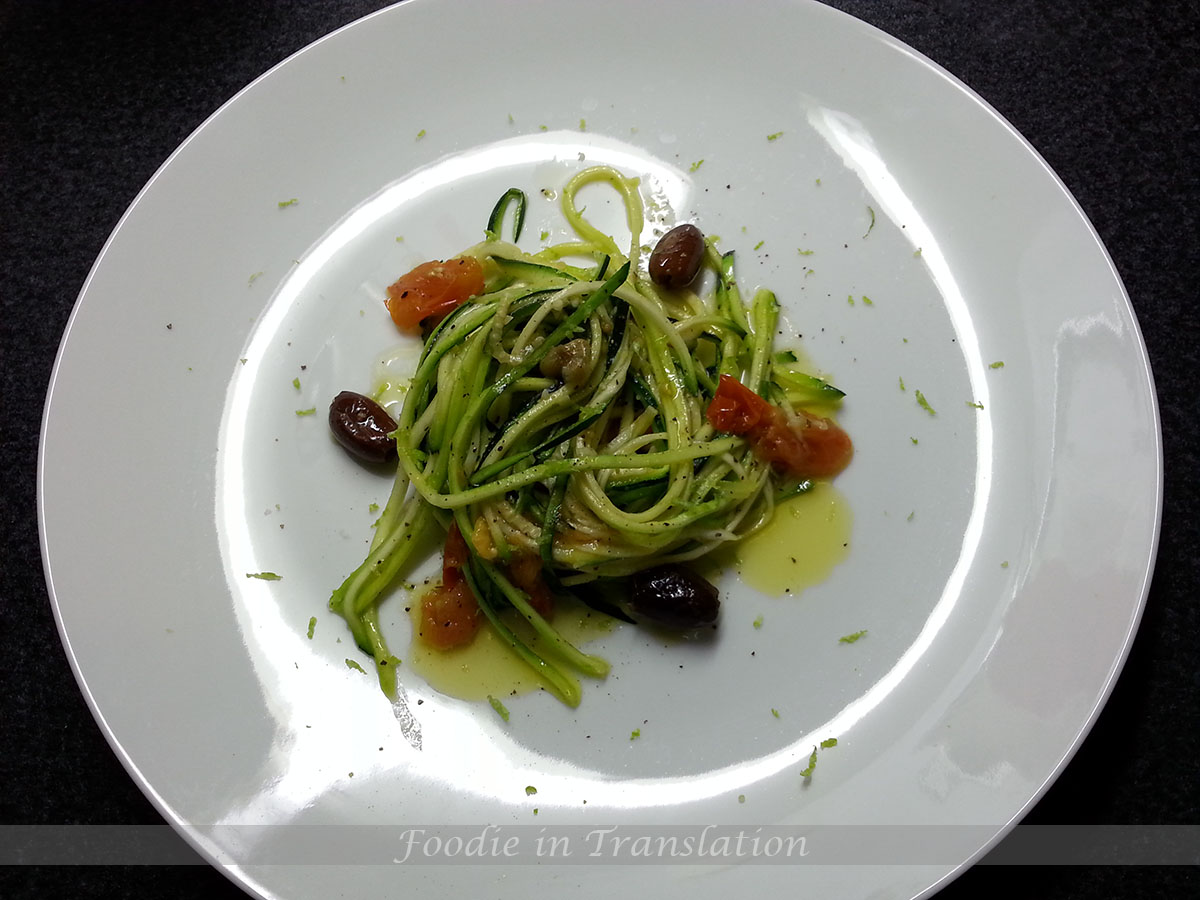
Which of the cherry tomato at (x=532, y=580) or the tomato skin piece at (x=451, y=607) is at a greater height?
the cherry tomato at (x=532, y=580)

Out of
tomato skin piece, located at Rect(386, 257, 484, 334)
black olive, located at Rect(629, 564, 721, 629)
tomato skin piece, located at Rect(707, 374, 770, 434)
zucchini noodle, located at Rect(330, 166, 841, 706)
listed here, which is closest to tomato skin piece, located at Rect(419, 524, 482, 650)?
zucchini noodle, located at Rect(330, 166, 841, 706)

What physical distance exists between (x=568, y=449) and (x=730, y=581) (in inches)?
26.4

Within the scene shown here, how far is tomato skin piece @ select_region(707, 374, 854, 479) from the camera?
277 cm

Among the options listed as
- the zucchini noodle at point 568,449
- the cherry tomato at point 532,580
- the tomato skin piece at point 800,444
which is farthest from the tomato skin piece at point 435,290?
the tomato skin piece at point 800,444

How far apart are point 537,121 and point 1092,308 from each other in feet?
6.44

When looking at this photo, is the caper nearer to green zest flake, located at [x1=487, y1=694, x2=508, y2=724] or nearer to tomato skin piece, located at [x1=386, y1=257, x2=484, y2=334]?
tomato skin piece, located at [x1=386, y1=257, x2=484, y2=334]

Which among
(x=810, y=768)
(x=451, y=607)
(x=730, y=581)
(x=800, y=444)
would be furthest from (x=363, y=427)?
(x=810, y=768)

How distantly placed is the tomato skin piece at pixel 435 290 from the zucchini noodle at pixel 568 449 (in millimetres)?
95

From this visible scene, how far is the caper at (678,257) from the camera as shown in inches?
114

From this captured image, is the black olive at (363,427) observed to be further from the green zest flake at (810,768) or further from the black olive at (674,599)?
the green zest flake at (810,768)

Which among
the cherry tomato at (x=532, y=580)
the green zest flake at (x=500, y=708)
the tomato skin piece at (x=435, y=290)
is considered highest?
the tomato skin piece at (x=435, y=290)

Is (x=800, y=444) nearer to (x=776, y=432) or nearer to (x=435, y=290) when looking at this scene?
(x=776, y=432)

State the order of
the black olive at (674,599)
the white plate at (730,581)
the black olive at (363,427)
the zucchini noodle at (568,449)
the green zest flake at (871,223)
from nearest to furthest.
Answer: the white plate at (730,581), the black olive at (674,599), the zucchini noodle at (568,449), the black olive at (363,427), the green zest flake at (871,223)

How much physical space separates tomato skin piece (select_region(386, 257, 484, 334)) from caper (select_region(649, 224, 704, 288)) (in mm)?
614
